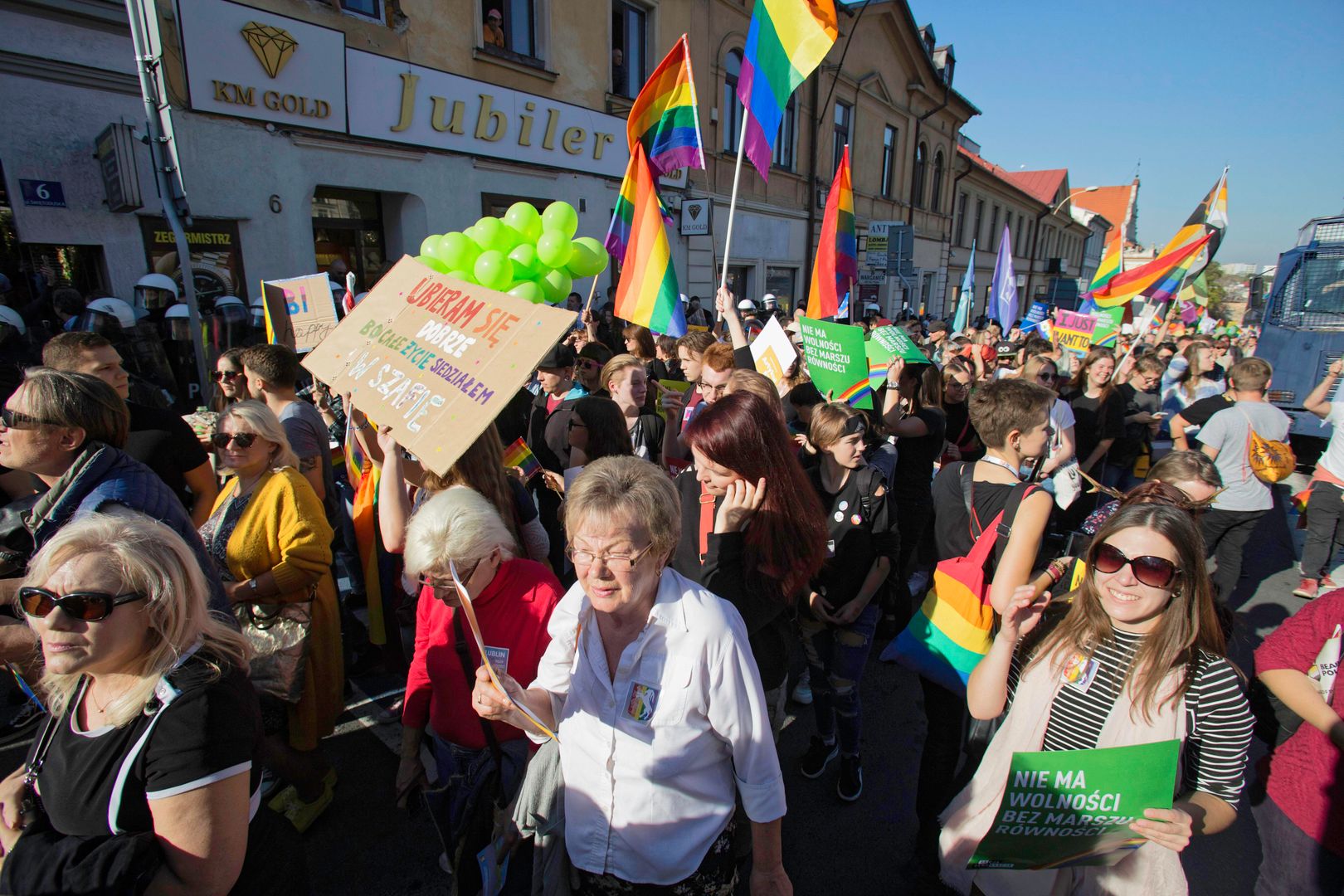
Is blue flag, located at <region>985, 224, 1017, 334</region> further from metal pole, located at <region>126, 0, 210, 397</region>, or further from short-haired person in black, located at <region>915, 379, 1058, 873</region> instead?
metal pole, located at <region>126, 0, 210, 397</region>

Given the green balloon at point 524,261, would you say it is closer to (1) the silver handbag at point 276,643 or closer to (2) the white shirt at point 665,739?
(1) the silver handbag at point 276,643

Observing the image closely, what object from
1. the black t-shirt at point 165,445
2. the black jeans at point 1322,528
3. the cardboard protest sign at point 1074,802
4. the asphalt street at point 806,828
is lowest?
the asphalt street at point 806,828

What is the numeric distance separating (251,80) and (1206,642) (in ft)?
32.0

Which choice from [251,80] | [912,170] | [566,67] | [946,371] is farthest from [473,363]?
[912,170]

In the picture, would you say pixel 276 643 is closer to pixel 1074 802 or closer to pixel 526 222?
pixel 526 222

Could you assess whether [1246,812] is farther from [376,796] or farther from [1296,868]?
[376,796]

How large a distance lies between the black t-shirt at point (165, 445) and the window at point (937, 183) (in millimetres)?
29162

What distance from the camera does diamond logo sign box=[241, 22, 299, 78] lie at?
7301 mm

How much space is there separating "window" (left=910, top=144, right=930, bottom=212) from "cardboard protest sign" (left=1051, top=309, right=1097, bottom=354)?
62.4 ft

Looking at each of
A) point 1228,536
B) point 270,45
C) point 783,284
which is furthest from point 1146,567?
point 783,284

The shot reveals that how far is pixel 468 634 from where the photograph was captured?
198 cm

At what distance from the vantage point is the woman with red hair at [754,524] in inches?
82.0

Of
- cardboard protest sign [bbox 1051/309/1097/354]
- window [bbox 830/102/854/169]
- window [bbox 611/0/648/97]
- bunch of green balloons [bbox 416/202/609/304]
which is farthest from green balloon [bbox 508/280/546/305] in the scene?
window [bbox 830/102/854/169]

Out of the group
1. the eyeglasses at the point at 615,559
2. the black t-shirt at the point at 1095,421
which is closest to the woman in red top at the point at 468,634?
the eyeglasses at the point at 615,559
